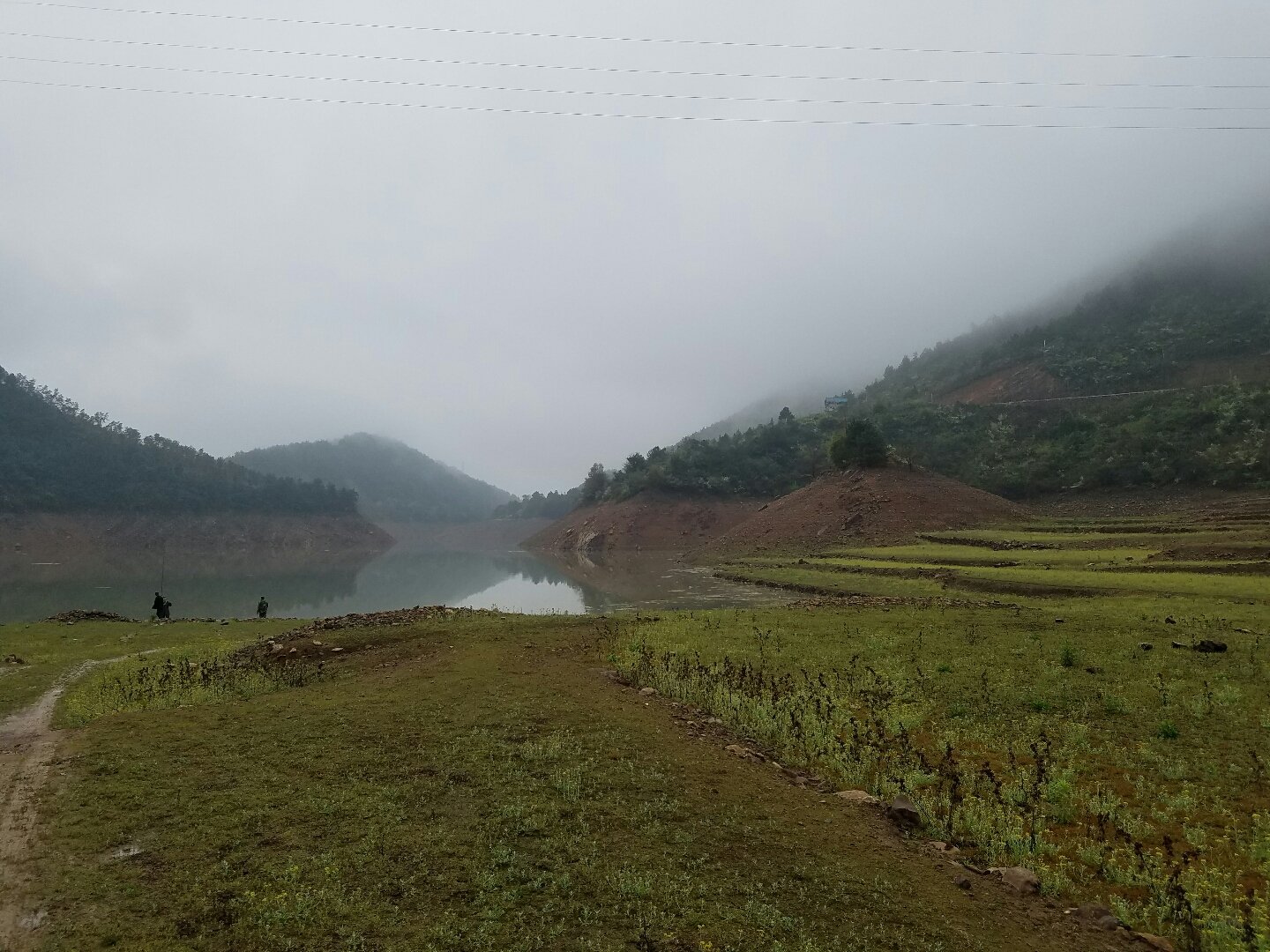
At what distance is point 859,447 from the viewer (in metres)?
81.4

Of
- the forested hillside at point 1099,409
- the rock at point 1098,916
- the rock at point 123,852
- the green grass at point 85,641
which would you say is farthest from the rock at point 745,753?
the forested hillside at point 1099,409

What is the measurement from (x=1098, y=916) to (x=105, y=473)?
15750 cm

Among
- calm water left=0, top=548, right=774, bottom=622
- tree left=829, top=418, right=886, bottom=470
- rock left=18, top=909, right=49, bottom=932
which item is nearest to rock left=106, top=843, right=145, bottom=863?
rock left=18, top=909, right=49, bottom=932

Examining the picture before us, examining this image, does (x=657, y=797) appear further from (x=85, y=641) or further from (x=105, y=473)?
(x=105, y=473)

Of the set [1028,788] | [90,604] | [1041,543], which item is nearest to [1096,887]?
[1028,788]

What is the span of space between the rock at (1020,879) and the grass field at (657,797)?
123 mm

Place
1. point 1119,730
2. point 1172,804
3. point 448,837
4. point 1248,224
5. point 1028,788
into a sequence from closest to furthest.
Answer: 1. point 448,837
2. point 1172,804
3. point 1028,788
4. point 1119,730
5. point 1248,224

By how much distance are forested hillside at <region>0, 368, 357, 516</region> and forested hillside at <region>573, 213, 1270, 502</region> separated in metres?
73.8

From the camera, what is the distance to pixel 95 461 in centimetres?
12544

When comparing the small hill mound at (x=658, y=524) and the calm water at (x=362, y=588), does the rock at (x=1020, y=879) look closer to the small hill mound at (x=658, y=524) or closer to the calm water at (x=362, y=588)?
the calm water at (x=362, y=588)

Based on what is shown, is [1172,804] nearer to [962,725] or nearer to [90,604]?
[962,725]

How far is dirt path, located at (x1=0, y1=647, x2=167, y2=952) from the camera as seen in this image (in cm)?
536

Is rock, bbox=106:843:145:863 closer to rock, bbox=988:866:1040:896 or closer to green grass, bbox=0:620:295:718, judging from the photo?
rock, bbox=988:866:1040:896

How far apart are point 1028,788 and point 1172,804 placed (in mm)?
1588
